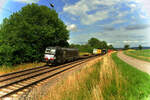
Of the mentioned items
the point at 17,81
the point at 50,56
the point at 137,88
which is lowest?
the point at 17,81

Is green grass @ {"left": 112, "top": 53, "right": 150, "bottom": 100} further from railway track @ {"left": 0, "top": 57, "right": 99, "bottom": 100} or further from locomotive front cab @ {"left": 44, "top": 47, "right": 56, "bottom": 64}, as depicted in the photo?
locomotive front cab @ {"left": 44, "top": 47, "right": 56, "bottom": 64}

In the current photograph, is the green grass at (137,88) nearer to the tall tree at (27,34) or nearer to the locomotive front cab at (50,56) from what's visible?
the locomotive front cab at (50,56)

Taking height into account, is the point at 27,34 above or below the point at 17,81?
above

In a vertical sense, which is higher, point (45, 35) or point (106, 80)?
point (45, 35)

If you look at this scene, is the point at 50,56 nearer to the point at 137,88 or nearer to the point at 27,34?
the point at 27,34

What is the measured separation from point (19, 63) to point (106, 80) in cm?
1513

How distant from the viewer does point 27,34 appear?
51.5ft

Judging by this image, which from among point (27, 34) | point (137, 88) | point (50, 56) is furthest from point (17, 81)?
point (27, 34)

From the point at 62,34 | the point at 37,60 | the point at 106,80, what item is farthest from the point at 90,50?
the point at 106,80

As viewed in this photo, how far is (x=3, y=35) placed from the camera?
1509 centimetres

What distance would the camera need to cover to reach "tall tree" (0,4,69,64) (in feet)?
46.3

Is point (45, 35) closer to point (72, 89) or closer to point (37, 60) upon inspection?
point (37, 60)

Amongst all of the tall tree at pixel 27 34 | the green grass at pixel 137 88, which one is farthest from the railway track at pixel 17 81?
the green grass at pixel 137 88

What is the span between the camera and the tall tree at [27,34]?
556 inches
